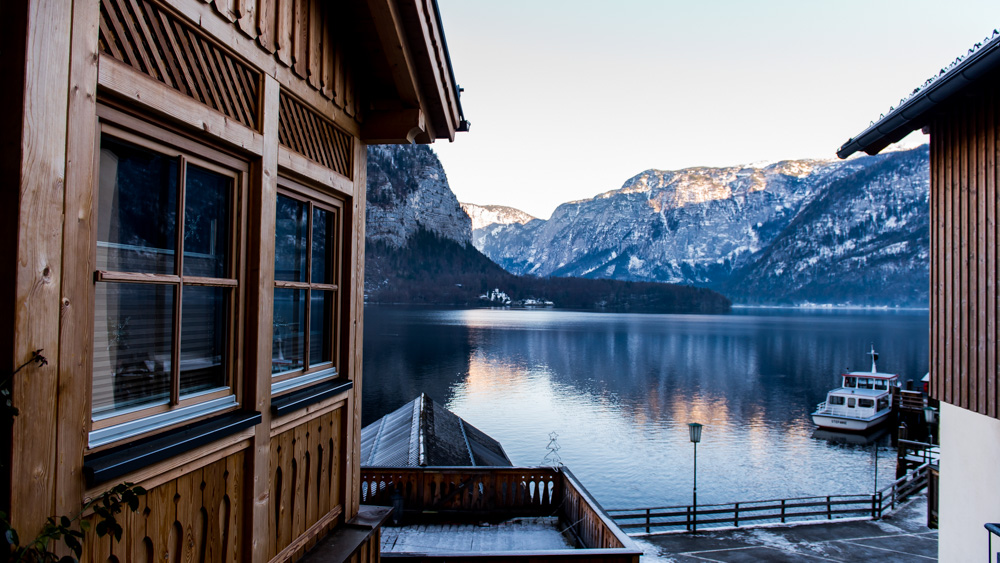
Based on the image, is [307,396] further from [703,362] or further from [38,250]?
[703,362]

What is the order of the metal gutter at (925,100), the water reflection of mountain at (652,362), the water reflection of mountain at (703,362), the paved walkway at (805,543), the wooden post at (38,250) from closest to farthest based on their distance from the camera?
the wooden post at (38,250)
the metal gutter at (925,100)
the paved walkway at (805,543)
the water reflection of mountain at (652,362)
the water reflection of mountain at (703,362)

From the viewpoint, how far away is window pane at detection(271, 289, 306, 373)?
4.62m

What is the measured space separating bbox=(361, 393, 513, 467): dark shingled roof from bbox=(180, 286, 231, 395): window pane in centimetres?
1252

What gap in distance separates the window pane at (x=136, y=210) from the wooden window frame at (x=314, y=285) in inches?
36.7

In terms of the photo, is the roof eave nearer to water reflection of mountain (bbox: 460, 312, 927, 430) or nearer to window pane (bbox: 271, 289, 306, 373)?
window pane (bbox: 271, 289, 306, 373)

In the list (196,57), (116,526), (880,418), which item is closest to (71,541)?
(116,526)

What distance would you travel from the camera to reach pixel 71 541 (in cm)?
235

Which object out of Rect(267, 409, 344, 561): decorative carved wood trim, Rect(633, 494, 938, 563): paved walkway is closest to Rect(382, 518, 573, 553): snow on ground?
Rect(633, 494, 938, 563): paved walkway

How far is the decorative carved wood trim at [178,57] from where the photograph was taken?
9.42 ft

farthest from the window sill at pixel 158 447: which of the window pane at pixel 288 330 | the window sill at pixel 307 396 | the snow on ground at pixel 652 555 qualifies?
the snow on ground at pixel 652 555

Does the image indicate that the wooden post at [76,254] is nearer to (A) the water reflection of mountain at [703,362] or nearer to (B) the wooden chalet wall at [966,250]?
(B) the wooden chalet wall at [966,250]

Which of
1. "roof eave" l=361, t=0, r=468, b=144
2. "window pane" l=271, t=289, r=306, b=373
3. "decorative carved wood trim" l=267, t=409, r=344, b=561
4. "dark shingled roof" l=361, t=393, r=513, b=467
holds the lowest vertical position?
"dark shingled roof" l=361, t=393, r=513, b=467

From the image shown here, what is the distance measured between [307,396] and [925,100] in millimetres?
7716

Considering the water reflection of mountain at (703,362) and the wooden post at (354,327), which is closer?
the wooden post at (354,327)
